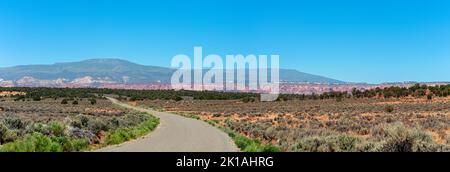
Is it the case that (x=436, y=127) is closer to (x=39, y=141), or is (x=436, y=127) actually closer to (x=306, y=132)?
(x=306, y=132)

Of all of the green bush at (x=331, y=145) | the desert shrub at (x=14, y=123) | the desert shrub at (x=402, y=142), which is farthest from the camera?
the desert shrub at (x=14, y=123)

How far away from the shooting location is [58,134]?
24.0 meters

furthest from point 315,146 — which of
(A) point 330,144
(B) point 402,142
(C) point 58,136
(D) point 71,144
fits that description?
(C) point 58,136

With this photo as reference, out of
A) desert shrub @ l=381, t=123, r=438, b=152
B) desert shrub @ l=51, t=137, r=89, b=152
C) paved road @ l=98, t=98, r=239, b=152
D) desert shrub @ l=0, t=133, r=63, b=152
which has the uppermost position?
desert shrub @ l=381, t=123, r=438, b=152

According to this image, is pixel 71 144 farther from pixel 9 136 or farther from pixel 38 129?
pixel 38 129

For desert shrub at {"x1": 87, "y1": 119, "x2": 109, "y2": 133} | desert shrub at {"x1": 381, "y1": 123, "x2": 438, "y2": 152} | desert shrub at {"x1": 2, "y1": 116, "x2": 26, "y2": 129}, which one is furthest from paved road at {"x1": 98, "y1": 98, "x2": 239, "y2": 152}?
desert shrub at {"x1": 2, "y1": 116, "x2": 26, "y2": 129}

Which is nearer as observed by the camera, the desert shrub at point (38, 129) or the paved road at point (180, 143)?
the paved road at point (180, 143)

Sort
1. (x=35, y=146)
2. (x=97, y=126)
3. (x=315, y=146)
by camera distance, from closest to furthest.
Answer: (x=35, y=146) < (x=315, y=146) < (x=97, y=126)

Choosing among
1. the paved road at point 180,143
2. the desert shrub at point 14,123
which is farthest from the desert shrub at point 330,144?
the desert shrub at point 14,123

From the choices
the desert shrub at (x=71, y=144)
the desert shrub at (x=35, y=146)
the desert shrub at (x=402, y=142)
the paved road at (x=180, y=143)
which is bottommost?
the paved road at (x=180, y=143)

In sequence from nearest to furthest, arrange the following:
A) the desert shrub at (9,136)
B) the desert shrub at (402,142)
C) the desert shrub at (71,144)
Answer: the desert shrub at (402,142) → the desert shrub at (71,144) → the desert shrub at (9,136)

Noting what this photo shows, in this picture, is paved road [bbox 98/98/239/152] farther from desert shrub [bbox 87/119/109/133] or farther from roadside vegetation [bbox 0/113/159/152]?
desert shrub [bbox 87/119/109/133]

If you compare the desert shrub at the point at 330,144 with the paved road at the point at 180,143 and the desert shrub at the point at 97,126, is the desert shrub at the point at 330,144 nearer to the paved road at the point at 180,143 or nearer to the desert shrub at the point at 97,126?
the paved road at the point at 180,143
